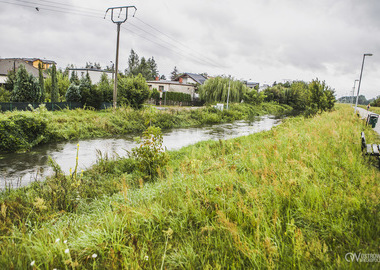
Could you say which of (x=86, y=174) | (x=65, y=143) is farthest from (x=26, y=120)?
(x=86, y=174)

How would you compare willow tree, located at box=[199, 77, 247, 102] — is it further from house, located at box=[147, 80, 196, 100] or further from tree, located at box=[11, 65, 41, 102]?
tree, located at box=[11, 65, 41, 102]

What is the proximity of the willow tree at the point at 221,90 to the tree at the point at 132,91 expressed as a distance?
1705 centimetres

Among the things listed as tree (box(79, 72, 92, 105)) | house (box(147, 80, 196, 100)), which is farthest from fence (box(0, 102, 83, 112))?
house (box(147, 80, 196, 100))

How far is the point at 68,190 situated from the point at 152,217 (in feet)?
8.14

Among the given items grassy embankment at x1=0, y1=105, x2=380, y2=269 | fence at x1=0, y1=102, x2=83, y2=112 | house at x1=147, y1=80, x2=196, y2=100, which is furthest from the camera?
house at x1=147, y1=80, x2=196, y2=100

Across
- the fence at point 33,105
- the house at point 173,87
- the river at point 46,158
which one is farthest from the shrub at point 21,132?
the house at point 173,87

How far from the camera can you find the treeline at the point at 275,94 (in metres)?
25.7

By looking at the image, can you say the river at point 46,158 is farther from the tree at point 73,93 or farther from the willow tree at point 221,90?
the willow tree at point 221,90

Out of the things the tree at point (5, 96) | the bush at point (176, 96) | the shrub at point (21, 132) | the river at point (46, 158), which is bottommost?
the river at point (46, 158)

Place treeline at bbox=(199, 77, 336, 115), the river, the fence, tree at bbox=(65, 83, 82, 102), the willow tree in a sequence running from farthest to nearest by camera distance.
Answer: the willow tree < treeline at bbox=(199, 77, 336, 115) < tree at bbox=(65, 83, 82, 102) < the fence < the river

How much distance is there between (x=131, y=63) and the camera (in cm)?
8644

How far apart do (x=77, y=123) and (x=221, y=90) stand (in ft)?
89.7

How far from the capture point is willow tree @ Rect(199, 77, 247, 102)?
125ft

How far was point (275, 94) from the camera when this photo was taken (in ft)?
189
